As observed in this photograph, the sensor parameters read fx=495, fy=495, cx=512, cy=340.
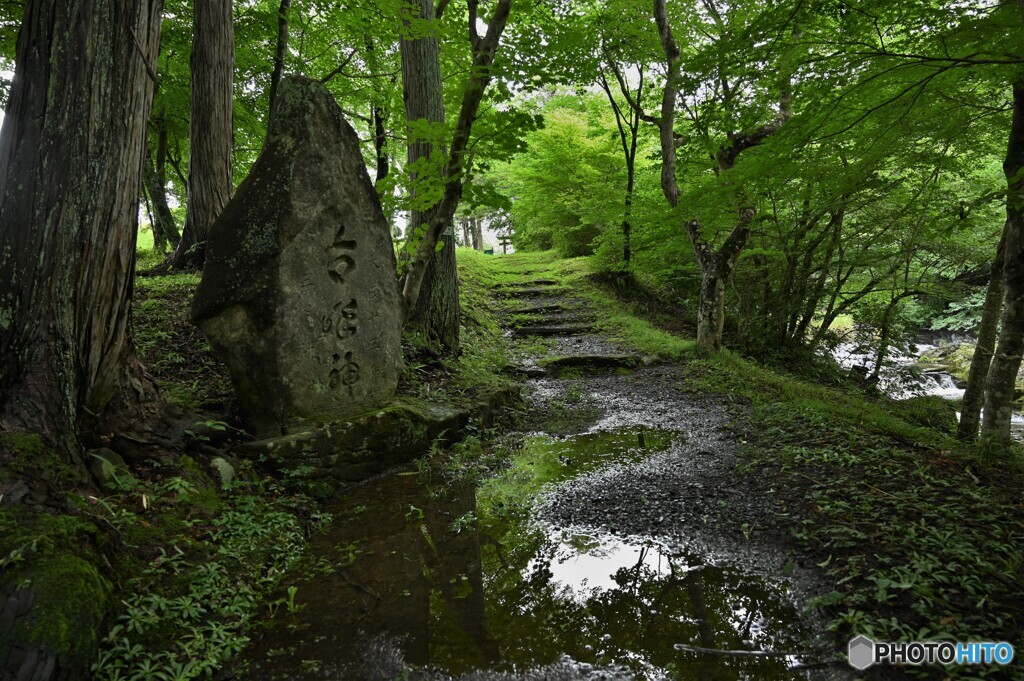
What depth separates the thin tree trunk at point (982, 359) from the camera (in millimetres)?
4703

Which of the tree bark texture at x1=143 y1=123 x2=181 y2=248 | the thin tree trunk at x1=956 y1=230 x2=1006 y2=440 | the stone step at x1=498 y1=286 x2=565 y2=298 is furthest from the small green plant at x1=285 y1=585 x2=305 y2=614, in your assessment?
the tree bark texture at x1=143 y1=123 x2=181 y2=248

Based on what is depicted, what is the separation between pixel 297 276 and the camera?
404cm

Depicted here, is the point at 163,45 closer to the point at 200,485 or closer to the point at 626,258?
the point at 200,485

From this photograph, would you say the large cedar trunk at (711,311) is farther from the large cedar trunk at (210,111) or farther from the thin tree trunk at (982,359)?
the large cedar trunk at (210,111)

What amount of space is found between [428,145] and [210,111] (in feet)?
9.51

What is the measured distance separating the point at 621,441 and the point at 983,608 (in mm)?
3061

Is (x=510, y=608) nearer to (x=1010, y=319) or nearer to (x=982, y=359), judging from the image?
(x=1010, y=319)

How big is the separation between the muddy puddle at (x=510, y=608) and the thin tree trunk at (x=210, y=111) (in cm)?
540

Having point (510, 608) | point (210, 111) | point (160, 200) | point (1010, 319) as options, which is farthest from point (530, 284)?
point (510, 608)

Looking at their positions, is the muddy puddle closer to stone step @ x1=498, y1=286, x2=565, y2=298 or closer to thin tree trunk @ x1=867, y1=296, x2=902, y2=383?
thin tree trunk @ x1=867, y1=296, x2=902, y2=383

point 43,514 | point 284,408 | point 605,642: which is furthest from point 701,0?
point 43,514

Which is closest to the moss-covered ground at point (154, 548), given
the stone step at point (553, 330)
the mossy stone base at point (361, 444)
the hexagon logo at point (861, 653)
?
the mossy stone base at point (361, 444)

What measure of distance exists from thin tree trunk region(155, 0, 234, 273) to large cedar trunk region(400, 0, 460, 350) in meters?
2.34

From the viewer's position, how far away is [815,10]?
3.82 m
